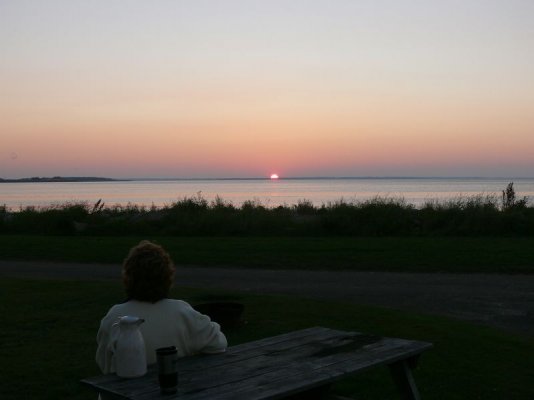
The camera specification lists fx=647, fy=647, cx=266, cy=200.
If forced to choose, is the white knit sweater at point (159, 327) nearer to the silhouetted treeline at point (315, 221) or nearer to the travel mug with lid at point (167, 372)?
the travel mug with lid at point (167, 372)

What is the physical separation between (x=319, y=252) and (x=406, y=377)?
10.8 meters

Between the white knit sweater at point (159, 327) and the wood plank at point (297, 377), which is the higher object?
the white knit sweater at point (159, 327)

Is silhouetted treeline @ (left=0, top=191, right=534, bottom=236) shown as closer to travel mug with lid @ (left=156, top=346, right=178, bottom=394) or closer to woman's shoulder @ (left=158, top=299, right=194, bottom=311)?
woman's shoulder @ (left=158, top=299, right=194, bottom=311)

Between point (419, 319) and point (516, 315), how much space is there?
1.67 meters

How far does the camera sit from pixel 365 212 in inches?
838

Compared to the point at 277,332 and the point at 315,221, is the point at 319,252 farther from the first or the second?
the point at 277,332

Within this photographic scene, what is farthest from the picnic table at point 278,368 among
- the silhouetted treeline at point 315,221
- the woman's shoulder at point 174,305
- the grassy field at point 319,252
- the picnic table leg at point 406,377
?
the silhouetted treeline at point 315,221

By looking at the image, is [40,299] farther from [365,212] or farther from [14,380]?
[365,212]

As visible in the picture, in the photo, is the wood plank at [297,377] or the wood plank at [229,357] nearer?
the wood plank at [297,377]

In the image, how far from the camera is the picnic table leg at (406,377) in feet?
15.4

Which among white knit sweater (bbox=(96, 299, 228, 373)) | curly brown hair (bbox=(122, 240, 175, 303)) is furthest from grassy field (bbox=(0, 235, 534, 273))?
curly brown hair (bbox=(122, 240, 175, 303))

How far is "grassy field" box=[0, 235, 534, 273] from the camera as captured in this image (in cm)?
1390

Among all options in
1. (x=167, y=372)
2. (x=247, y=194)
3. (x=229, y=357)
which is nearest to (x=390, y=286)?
(x=229, y=357)

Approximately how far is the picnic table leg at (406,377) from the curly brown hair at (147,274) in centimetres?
189
